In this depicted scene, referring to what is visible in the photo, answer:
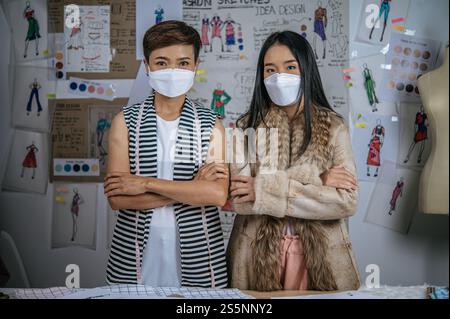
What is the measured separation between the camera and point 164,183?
2.06 metres

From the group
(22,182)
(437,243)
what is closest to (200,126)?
(22,182)

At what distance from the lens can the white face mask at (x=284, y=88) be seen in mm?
2100

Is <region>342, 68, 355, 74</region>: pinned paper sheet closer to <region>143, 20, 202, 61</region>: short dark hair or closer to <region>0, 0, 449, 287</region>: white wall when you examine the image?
<region>0, 0, 449, 287</region>: white wall

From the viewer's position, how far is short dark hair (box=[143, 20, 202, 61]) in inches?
A: 83.5

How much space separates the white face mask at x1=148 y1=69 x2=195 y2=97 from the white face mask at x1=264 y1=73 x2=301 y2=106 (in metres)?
0.31

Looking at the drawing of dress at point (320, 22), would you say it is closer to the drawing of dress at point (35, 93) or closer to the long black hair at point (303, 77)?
the long black hair at point (303, 77)

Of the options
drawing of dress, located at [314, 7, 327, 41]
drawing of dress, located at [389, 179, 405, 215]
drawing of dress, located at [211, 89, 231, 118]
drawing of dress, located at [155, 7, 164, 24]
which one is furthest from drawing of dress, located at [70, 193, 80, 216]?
drawing of dress, located at [389, 179, 405, 215]

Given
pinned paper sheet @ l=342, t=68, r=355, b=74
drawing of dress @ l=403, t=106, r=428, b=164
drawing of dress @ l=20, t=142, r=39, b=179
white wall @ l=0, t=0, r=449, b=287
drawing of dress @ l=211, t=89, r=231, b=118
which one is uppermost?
pinned paper sheet @ l=342, t=68, r=355, b=74

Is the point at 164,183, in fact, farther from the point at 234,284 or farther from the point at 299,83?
the point at 299,83

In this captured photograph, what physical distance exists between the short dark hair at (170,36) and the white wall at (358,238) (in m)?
0.19

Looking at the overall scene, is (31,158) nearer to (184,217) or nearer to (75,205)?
(75,205)

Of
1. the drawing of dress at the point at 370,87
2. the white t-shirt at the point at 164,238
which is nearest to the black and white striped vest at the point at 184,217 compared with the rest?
the white t-shirt at the point at 164,238

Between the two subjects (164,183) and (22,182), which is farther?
(22,182)

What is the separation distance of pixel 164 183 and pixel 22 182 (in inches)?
25.8
